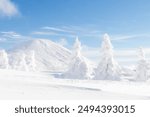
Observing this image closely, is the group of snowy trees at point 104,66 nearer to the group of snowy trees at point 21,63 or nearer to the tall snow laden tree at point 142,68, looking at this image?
the tall snow laden tree at point 142,68

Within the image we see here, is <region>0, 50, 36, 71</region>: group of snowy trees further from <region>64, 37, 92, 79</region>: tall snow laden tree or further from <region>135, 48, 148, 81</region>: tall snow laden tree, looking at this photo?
<region>135, 48, 148, 81</region>: tall snow laden tree

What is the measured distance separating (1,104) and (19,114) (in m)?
2.07

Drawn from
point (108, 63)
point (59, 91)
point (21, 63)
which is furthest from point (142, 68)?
point (59, 91)

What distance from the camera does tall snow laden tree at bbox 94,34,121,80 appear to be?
6794 centimetres

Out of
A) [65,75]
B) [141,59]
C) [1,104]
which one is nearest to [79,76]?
[65,75]

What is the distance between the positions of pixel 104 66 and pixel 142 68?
10625 millimetres

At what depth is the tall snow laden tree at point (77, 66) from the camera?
79.8m

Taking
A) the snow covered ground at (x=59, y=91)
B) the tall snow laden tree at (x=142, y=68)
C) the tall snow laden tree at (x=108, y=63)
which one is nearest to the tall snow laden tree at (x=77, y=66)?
the tall snow laden tree at (x=108, y=63)

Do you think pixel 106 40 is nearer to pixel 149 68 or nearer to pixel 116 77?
pixel 116 77

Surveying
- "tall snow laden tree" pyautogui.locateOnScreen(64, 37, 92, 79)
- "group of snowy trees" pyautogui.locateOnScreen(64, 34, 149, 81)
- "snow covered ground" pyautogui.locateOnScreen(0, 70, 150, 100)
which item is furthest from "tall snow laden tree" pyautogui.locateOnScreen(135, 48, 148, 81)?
"snow covered ground" pyautogui.locateOnScreen(0, 70, 150, 100)

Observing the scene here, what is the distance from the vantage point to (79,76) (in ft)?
262

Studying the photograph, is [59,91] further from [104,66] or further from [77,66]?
[77,66]

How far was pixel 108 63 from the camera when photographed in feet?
226

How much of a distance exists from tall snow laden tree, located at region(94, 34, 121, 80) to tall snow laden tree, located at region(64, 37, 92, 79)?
36.0 feet
